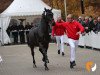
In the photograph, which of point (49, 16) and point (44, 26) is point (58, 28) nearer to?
point (44, 26)

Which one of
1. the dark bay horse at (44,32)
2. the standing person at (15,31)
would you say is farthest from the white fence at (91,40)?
the standing person at (15,31)

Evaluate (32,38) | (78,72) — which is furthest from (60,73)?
(32,38)

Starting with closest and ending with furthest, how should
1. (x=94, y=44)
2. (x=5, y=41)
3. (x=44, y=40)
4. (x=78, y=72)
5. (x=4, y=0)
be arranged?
(x=78, y=72)
(x=44, y=40)
(x=94, y=44)
(x=5, y=41)
(x=4, y=0)

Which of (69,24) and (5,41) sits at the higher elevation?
(69,24)

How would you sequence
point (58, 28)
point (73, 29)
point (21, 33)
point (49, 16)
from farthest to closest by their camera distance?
point (21, 33), point (58, 28), point (73, 29), point (49, 16)

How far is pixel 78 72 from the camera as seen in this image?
15.3 meters

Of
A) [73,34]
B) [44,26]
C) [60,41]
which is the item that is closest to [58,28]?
[60,41]

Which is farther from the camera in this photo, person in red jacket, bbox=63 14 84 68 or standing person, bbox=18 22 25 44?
standing person, bbox=18 22 25 44

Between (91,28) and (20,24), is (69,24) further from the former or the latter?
(20,24)

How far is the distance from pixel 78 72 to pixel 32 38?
3.40 metres

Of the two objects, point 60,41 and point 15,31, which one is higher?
point 60,41

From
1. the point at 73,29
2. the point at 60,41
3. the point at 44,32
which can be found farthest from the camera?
the point at 60,41

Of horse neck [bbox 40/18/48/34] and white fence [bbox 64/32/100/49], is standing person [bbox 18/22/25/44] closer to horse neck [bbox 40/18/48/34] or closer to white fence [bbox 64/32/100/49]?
white fence [bbox 64/32/100/49]

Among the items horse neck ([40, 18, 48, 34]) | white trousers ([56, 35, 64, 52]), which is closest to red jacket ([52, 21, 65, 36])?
white trousers ([56, 35, 64, 52])
